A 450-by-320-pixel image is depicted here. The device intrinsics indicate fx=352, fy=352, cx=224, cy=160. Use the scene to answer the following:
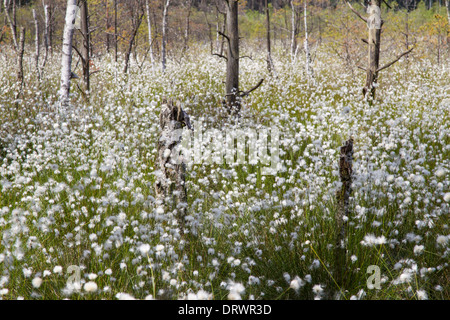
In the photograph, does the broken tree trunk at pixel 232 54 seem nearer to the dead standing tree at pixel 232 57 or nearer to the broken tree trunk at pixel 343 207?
the dead standing tree at pixel 232 57

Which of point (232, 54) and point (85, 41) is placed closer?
point (232, 54)

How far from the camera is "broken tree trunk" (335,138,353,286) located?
279 cm

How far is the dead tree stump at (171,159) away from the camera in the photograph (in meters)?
3.55

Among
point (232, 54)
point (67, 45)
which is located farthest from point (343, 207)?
point (67, 45)

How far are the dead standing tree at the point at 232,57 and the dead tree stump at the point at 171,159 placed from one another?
302 centimetres

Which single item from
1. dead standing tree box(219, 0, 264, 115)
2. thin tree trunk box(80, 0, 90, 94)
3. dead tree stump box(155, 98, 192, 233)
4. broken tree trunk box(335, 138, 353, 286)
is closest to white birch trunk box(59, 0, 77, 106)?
thin tree trunk box(80, 0, 90, 94)

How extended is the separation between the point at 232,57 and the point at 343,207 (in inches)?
188

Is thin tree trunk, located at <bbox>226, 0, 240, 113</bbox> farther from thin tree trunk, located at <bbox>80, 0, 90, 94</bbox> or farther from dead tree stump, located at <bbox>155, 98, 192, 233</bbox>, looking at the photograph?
thin tree trunk, located at <bbox>80, 0, 90, 94</bbox>

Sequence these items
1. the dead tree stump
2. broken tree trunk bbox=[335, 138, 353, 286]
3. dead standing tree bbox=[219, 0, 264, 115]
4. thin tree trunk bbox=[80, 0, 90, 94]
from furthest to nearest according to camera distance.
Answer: thin tree trunk bbox=[80, 0, 90, 94] → dead standing tree bbox=[219, 0, 264, 115] → the dead tree stump → broken tree trunk bbox=[335, 138, 353, 286]

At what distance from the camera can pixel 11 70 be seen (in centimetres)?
1188

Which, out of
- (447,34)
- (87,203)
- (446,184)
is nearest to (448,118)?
(446,184)

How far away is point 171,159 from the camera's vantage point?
3555mm

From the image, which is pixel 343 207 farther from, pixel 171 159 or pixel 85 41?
pixel 85 41

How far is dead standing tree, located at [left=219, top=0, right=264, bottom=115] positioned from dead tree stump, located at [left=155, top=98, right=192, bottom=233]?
3.02 metres
